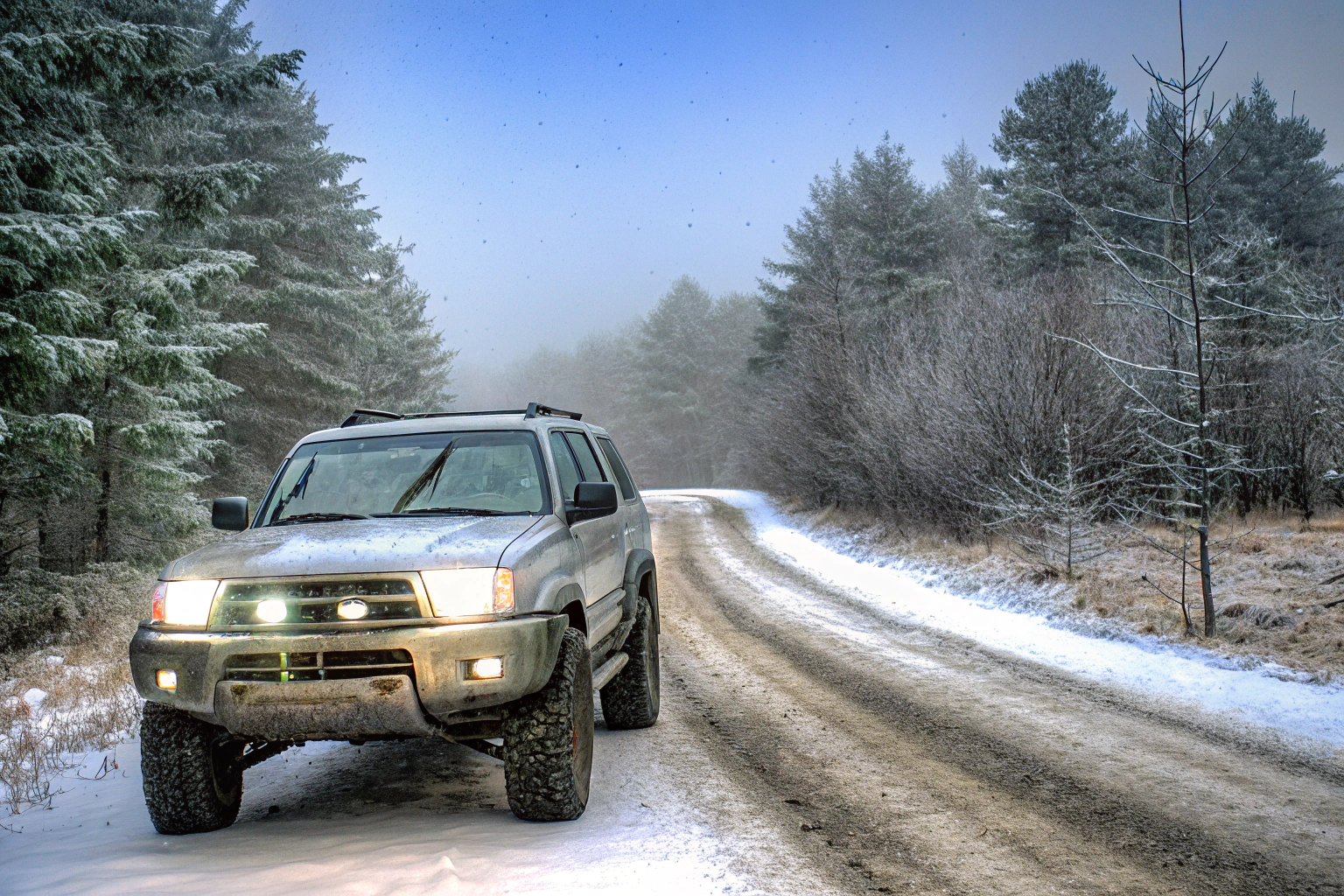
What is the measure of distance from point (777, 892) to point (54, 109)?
1134cm

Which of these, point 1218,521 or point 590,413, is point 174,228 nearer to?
point 1218,521

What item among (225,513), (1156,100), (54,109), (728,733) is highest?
(54,109)

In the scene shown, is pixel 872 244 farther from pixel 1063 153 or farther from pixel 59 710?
pixel 59 710

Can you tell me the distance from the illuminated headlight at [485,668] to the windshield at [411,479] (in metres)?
1.13

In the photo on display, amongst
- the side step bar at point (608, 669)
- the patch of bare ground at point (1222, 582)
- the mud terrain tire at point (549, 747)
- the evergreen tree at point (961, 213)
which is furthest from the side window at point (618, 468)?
the evergreen tree at point (961, 213)

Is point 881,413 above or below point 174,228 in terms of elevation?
below

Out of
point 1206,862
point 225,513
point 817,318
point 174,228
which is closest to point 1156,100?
point 1206,862

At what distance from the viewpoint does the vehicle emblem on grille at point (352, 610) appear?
3.72 m

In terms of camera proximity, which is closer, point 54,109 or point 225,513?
point 225,513

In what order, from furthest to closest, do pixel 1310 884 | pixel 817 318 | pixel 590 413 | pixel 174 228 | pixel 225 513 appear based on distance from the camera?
1. pixel 590 413
2. pixel 817 318
3. pixel 174 228
4. pixel 225 513
5. pixel 1310 884

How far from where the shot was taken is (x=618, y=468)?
22.6 ft

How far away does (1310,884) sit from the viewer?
354 centimetres

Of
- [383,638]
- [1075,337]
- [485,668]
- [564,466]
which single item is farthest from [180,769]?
[1075,337]

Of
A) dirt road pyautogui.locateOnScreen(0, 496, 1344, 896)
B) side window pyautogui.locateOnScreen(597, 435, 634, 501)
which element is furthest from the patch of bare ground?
side window pyautogui.locateOnScreen(597, 435, 634, 501)
